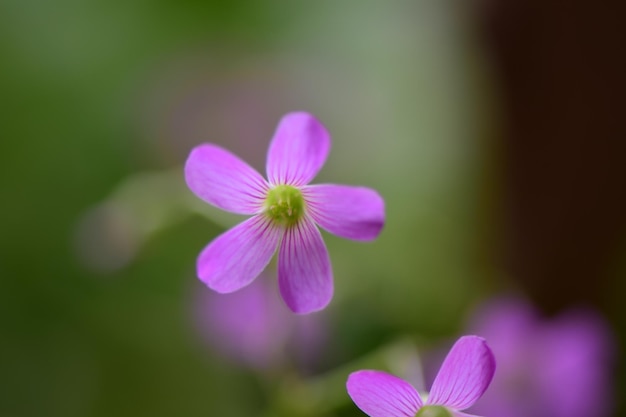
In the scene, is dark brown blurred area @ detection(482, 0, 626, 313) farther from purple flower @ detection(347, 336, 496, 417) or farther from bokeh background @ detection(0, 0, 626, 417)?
purple flower @ detection(347, 336, 496, 417)

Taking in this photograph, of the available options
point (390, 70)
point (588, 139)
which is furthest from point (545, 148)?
point (390, 70)

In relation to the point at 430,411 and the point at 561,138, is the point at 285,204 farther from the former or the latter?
the point at 561,138

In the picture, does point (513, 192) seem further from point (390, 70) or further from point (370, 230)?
point (370, 230)

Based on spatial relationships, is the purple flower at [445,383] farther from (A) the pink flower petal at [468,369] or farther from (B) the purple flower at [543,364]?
(B) the purple flower at [543,364]

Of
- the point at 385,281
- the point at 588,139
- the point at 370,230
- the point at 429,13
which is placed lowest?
the point at 385,281

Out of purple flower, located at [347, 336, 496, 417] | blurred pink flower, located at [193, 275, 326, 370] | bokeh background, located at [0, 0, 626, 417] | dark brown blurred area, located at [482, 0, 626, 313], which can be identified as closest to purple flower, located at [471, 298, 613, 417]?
bokeh background, located at [0, 0, 626, 417]

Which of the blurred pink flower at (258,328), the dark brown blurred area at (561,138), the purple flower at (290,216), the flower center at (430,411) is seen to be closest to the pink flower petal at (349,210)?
the purple flower at (290,216)

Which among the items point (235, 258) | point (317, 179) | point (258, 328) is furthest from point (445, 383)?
point (317, 179)

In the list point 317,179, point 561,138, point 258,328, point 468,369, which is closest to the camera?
point 468,369
